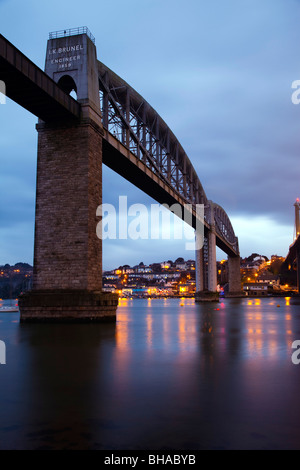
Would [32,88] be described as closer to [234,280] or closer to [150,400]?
[150,400]

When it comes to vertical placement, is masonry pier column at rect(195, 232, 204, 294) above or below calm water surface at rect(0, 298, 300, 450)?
above

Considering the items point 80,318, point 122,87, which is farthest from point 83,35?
point 80,318

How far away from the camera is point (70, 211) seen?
98.8 ft

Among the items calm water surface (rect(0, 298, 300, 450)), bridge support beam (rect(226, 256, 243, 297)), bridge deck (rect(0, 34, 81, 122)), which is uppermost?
bridge deck (rect(0, 34, 81, 122))

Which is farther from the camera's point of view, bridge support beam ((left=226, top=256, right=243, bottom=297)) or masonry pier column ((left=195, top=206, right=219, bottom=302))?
bridge support beam ((left=226, top=256, right=243, bottom=297))

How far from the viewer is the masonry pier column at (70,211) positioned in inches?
1129

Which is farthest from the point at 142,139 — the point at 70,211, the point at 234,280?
the point at 234,280

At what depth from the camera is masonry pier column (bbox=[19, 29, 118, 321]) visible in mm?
28672

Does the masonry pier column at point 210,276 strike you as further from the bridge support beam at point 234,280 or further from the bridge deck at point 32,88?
the bridge deck at point 32,88

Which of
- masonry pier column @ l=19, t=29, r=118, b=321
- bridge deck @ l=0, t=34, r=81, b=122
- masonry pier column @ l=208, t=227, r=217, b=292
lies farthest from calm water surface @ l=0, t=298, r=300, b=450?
masonry pier column @ l=208, t=227, r=217, b=292

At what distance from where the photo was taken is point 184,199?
255ft

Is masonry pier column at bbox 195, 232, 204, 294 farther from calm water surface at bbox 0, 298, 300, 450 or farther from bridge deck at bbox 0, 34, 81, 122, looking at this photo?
calm water surface at bbox 0, 298, 300, 450

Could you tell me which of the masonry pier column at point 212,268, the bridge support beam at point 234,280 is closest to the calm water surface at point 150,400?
the masonry pier column at point 212,268
